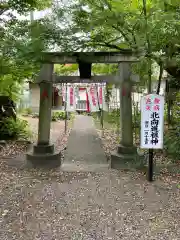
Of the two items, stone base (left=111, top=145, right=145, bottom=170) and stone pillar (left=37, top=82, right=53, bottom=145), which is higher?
stone pillar (left=37, top=82, right=53, bottom=145)

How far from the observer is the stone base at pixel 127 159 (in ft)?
21.3

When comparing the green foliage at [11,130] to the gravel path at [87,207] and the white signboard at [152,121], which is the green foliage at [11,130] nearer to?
the gravel path at [87,207]

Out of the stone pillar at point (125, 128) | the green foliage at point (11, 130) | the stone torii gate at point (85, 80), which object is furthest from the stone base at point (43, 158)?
the green foliage at point (11, 130)

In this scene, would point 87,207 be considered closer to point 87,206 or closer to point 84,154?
point 87,206

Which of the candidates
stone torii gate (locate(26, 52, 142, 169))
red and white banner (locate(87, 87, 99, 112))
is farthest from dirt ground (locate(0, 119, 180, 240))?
red and white banner (locate(87, 87, 99, 112))

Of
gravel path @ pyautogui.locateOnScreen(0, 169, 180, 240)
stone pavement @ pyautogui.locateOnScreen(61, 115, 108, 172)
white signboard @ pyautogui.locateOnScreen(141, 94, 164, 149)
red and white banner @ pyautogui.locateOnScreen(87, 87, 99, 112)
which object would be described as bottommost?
gravel path @ pyautogui.locateOnScreen(0, 169, 180, 240)

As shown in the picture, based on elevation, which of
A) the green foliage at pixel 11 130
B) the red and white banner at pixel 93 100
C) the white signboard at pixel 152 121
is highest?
the red and white banner at pixel 93 100

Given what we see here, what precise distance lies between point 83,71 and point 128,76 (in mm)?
1096

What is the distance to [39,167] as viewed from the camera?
6680mm

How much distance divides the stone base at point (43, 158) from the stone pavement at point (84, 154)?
0.26 m

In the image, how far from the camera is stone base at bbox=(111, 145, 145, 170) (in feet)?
21.3

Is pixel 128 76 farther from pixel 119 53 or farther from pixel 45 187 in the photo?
pixel 45 187

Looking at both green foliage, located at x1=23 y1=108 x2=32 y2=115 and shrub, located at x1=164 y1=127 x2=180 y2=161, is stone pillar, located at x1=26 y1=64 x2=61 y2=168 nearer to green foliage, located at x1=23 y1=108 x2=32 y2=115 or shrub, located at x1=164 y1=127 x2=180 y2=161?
shrub, located at x1=164 y1=127 x2=180 y2=161

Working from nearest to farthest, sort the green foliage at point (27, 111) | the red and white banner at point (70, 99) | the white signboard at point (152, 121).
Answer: the white signboard at point (152, 121)
the red and white banner at point (70, 99)
the green foliage at point (27, 111)
